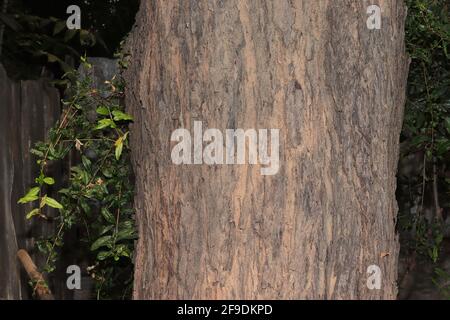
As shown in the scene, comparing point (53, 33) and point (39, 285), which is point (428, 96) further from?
point (53, 33)

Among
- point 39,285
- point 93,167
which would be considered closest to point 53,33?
point 93,167

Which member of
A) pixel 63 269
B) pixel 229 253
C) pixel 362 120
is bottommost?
pixel 63 269

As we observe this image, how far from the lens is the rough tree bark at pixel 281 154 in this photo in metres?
2.01

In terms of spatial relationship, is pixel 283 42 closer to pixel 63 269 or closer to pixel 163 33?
pixel 163 33

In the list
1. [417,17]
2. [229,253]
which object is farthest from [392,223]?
[417,17]

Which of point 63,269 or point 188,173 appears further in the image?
point 63,269

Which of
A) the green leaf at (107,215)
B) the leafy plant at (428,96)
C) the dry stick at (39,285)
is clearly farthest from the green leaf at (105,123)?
the leafy plant at (428,96)

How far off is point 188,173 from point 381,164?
533 mm

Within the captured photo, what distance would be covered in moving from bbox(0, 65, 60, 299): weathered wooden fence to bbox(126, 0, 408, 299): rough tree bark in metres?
1.72

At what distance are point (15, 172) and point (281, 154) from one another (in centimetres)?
207

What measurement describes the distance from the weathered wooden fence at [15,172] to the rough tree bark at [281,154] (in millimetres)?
1719

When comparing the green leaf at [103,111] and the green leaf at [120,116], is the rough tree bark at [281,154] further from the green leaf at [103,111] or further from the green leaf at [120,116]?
the green leaf at [103,111]

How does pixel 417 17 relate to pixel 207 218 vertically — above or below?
above

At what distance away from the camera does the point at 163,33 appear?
2.15m
